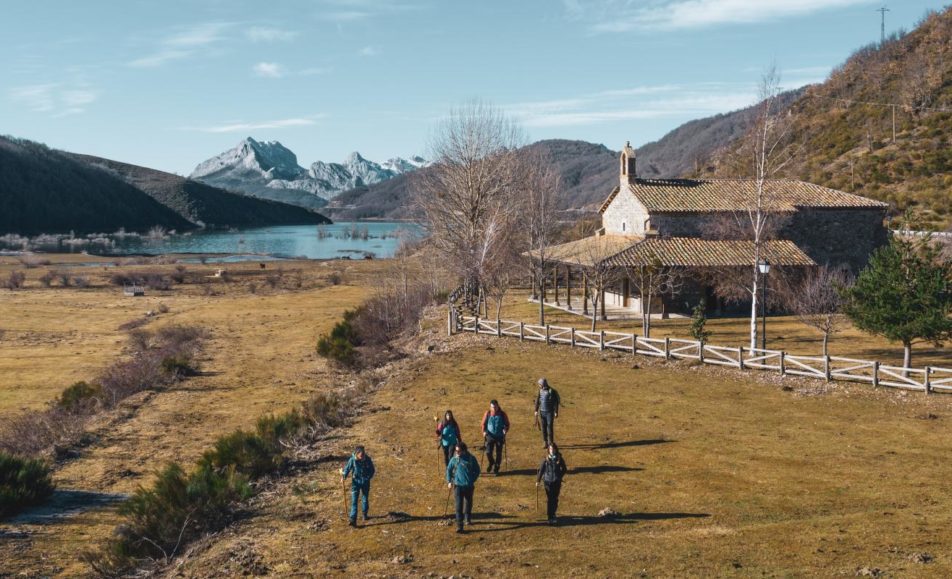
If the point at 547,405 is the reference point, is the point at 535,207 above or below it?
above

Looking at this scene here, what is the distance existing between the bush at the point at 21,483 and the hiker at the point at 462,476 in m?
12.5

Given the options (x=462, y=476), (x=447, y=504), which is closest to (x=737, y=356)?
(x=447, y=504)

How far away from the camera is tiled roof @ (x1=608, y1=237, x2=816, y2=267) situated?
41.5 meters

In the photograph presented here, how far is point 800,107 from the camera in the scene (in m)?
124

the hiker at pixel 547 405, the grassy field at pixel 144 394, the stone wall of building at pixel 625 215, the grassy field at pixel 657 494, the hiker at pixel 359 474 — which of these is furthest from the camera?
the stone wall of building at pixel 625 215

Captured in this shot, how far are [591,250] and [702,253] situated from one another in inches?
275

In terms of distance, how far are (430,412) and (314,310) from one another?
39964mm

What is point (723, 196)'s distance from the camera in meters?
48.0

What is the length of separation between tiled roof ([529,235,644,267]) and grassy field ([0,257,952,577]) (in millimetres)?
8724

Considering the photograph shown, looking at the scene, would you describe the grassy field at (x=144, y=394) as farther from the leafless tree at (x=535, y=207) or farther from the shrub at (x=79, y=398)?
the leafless tree at (x=535, y=207)

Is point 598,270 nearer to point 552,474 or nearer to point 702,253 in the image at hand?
point 702,253

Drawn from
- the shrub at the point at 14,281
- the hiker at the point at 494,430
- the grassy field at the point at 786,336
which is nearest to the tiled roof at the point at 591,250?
the grassy field at the point at 786,336

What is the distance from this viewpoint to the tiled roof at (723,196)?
46094mm

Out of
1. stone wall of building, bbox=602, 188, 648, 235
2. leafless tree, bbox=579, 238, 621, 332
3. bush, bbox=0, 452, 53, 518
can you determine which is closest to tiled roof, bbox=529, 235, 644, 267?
leafless tree, bbox=579, 238, 621, 332
